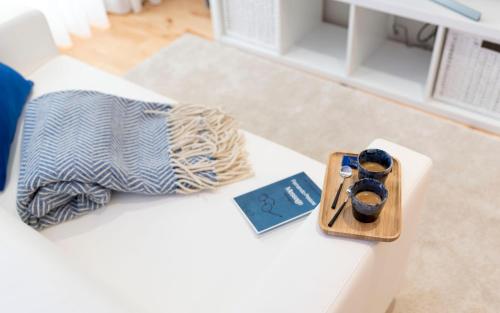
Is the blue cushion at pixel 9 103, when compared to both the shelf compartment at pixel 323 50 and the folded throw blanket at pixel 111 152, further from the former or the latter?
the shelf compartment at pixel 323 50

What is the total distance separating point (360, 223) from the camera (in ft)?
3.00

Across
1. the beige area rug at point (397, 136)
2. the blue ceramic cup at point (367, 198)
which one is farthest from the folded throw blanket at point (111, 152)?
the beige area rug at point (397, 136)

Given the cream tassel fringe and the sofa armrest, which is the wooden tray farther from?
the sofa armrest

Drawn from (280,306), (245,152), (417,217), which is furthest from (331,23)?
(280,306)

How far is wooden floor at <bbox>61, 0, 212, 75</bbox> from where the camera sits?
8.39 ft

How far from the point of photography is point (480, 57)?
182 centimetres

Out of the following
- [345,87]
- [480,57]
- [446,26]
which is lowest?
[345,87]

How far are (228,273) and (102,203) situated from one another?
385 millimetres

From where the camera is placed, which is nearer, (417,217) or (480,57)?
(417,217)

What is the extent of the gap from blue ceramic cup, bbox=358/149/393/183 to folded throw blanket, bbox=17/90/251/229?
387 mm

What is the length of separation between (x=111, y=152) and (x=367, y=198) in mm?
672

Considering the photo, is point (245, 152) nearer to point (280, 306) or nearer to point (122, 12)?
point (280, 306)

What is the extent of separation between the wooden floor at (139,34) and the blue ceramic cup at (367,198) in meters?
1.79

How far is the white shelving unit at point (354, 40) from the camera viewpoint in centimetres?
187
